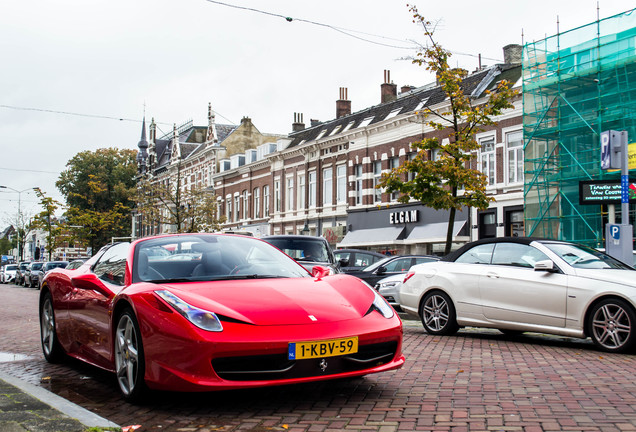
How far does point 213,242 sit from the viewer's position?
6.20 m

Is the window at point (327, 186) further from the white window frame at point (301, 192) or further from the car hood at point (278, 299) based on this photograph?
the car hood at point (278, 299)

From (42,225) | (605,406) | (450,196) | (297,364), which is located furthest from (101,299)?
(42,225)

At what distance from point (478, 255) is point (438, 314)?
41.7 inches

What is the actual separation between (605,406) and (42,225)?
63.8m

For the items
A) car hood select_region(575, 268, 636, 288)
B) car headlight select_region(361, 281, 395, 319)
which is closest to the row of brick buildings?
car hood select_region(575, 268, 636, 288)

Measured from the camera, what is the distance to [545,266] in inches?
345

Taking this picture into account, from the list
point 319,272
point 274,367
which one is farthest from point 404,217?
point 274,367

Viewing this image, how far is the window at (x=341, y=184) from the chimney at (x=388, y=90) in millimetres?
5138

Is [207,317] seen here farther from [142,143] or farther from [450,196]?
[142,143]

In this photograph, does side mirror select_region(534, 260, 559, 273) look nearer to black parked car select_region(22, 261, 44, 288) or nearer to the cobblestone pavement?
the cobblestone pavement

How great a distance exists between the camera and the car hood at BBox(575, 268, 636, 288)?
8227 mm

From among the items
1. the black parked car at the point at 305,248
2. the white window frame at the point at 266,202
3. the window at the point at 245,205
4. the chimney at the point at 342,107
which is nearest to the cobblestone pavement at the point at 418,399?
the black parked car at the point at 305,248

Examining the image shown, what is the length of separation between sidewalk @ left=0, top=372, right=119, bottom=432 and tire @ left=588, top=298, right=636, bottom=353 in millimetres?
6129

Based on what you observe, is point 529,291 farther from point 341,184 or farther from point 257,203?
point 257,203
